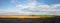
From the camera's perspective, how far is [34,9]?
88438 mm

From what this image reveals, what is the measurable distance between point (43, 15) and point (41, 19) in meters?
0.04

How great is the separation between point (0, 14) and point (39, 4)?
389 millimetres

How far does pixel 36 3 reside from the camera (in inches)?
3482

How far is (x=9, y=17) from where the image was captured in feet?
290

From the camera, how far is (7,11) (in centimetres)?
8844

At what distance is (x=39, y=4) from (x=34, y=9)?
7 centimetres

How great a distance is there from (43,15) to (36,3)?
0.44 ft

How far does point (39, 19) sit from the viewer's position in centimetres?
8844

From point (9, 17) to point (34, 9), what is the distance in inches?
10.0

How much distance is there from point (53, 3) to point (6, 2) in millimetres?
455

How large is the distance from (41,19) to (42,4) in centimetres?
15

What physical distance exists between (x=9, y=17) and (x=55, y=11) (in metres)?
0.45

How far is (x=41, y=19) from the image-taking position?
8844 cm
